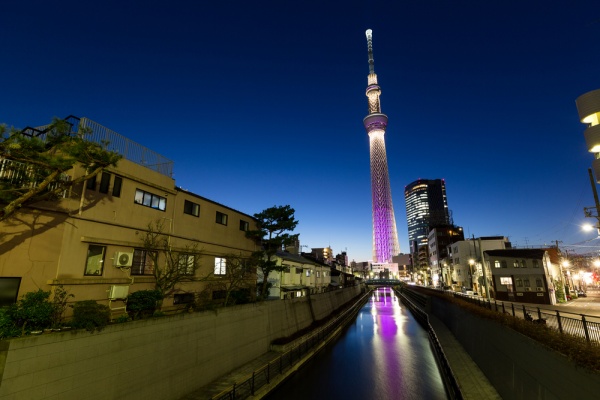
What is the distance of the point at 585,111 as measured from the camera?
61.7ft

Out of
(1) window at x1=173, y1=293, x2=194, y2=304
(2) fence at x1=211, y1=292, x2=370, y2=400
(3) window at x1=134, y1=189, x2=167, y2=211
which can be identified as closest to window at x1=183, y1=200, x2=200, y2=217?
(3) window at x1=134, y1=189, x2=167, y2=211

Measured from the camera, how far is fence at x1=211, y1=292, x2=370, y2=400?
13214 millimetres

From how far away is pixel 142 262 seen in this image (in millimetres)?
15562

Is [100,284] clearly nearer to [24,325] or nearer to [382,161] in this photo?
[24,325]

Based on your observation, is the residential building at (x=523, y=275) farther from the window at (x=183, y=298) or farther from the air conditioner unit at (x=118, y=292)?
the air conditioner unit at (x=118, y=292)

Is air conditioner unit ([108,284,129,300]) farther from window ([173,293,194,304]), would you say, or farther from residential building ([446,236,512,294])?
residential building ([446,236,512,294])

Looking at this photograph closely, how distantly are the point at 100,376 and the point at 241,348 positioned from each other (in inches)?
348

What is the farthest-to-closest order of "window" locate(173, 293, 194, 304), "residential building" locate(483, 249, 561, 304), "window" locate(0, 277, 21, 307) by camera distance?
1. "residential building" locate(483, 249, 561, 304)
2. "window" locate(173, 293, 194, 304)
3. "window" locate(0, 277, 21, 307)

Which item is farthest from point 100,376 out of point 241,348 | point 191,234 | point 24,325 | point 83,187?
point 191,234

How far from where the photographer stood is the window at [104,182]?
13938 mm

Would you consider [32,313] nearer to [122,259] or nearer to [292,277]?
[122,259]

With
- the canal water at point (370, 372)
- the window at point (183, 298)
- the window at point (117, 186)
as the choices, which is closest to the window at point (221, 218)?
the window at point (183, 298)

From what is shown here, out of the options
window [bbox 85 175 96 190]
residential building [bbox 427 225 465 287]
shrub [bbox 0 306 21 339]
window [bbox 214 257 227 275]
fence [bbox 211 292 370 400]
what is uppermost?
residential building [bbox 427 225 465 287]

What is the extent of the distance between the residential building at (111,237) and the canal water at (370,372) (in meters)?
8.33
